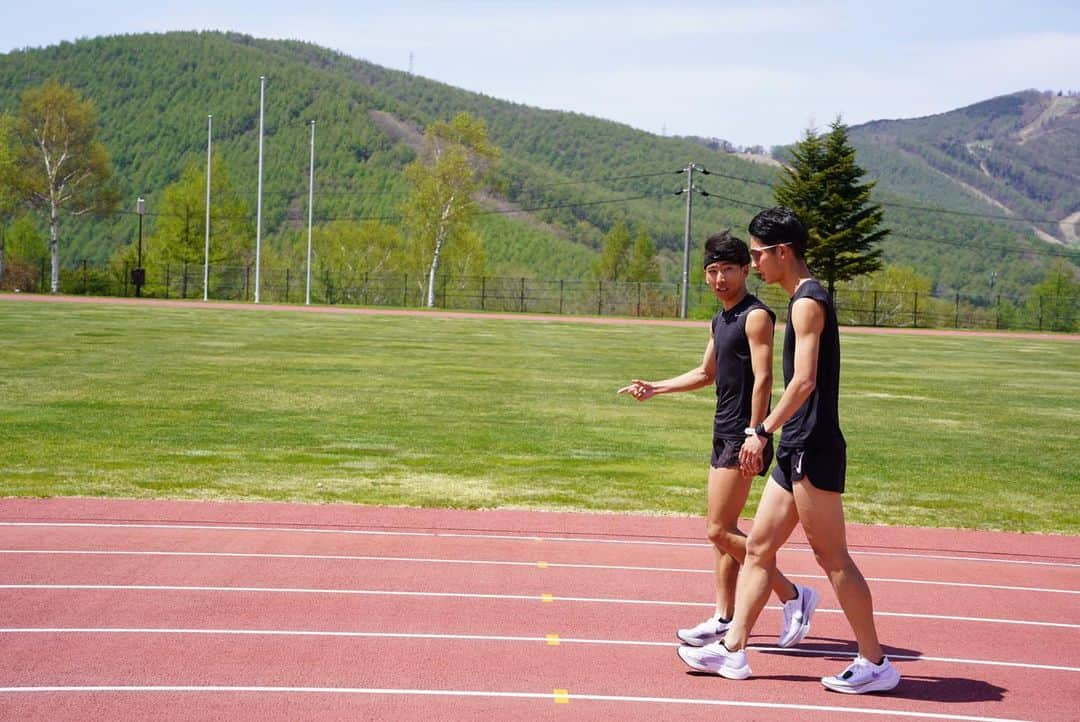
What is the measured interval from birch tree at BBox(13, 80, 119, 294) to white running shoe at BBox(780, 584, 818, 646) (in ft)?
256

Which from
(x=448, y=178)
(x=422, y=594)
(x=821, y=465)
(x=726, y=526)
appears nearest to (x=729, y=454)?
(x=726, y=526)

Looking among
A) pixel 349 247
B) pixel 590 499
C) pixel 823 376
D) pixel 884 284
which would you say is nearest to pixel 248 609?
pixel 823 376

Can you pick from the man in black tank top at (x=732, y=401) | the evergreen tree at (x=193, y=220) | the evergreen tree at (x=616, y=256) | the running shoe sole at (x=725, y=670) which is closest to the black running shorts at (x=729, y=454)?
the man in black tank top at (x=732, y=401)

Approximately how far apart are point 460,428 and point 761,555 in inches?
449

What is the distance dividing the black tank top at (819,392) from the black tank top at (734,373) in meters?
0.58

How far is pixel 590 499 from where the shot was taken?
12039 millimetres

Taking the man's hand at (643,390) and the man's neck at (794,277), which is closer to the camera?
the man's neck at (794,277)

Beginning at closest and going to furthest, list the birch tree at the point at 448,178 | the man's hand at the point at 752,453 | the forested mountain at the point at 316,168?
the man's hand at the point at 752,453
the birch tree at the point at 448,178
the forested mountain at the point at 316,168

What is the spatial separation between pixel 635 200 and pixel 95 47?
8081 cm

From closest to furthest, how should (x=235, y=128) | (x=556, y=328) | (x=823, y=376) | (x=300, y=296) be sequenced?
1. (x=823, y=376)
2. (x=556, y=328)
3. (x=300, y=296)
4. (x=235, y=128)

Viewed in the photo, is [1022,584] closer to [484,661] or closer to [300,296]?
[484,661]

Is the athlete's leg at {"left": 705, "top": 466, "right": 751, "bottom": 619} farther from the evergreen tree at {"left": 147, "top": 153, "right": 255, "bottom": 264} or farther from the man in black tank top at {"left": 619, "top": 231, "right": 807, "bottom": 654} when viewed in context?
the evergreen tree at {"left": 147, "top": 153, "right": 255, "bottom": 264}

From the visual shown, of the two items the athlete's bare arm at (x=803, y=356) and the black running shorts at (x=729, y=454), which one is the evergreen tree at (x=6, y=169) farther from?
the athlete's bare arm at (x=803, y=356)

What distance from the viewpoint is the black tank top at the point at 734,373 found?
6.61 metres
